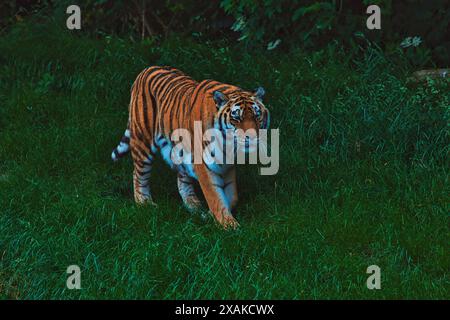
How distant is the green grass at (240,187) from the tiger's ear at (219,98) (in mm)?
787

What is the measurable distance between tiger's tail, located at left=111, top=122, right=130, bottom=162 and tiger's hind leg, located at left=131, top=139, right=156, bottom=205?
14 centimetres

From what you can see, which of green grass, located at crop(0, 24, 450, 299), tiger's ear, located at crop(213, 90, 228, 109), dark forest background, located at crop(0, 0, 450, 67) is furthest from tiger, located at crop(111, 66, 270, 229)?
dark forest background, located at crop(0, 0, 450, 67)

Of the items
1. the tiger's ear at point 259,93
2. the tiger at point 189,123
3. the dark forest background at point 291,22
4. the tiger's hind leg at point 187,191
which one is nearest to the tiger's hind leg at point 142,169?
the tiger at point 189,123

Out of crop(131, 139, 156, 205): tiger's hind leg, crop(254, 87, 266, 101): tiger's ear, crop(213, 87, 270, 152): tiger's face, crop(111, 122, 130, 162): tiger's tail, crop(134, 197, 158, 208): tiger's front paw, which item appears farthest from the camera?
crop(111, 122, 130, 162): tiger's tail

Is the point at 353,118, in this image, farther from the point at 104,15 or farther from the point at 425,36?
the point at 104,15

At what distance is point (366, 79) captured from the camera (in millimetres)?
7492

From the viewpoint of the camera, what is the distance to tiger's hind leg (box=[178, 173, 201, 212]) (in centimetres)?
637

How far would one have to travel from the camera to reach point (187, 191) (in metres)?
6.48

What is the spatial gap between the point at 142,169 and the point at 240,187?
72cm

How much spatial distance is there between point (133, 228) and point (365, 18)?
3184mm

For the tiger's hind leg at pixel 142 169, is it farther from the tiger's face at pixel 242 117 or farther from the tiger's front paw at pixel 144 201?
the tiger's face at pixel 242 117

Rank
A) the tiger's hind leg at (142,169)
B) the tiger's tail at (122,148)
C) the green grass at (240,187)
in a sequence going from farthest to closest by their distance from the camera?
the tiger's tail at (122,148) → the tiger's hind leg at (142,169) → the green grass at (240,187)

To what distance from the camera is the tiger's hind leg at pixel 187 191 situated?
20.9 feet

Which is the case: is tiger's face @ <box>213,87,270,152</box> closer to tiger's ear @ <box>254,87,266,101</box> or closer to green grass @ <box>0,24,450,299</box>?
tiger's ear @ <box>254,87,266,101</box>
